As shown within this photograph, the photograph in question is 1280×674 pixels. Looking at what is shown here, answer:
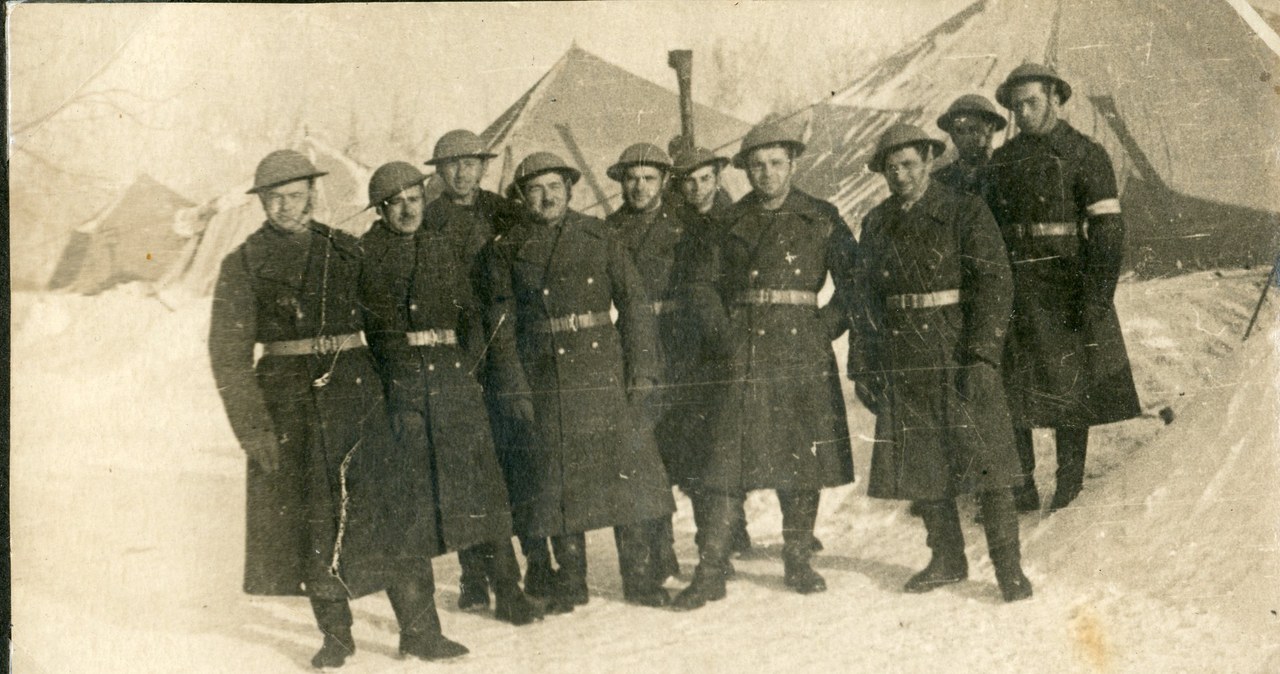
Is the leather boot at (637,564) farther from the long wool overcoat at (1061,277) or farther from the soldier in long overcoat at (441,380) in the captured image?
the long wool overcoat at (1061,277)

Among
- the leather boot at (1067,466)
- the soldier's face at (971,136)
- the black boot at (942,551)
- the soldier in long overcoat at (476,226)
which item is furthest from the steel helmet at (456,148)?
the leather boot at (1067,466)

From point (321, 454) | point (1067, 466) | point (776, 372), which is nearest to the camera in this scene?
point (321, 454)

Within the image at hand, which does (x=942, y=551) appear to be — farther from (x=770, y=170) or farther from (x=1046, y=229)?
(x=770, y=170)

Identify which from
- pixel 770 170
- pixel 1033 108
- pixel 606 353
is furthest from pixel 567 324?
pixel 1033 108

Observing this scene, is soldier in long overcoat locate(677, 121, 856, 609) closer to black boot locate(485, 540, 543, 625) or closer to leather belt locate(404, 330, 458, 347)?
black boot locate(485, 540, 543, 625)

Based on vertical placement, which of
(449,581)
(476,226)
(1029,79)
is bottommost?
(449,581)

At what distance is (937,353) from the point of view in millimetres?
3436

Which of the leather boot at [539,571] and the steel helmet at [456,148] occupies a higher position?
the steel helmet at [456,148]

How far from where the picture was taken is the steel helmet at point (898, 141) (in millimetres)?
3488

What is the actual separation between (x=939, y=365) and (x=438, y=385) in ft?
4.90

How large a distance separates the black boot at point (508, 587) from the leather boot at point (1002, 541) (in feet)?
4.52

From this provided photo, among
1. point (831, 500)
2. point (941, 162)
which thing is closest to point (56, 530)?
point (831, 500)

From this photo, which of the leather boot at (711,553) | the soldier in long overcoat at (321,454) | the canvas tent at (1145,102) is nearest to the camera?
the soldier in long overcoat at (321,454)

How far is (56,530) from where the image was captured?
3.39 meters
